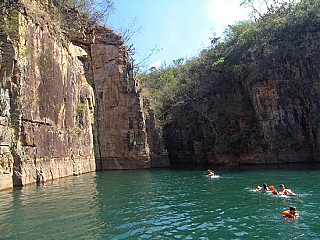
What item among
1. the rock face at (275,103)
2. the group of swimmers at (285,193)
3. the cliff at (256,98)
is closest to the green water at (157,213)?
the group of swimmers at (285,193)

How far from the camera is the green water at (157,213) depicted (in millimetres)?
9250

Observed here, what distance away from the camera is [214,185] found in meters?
19.1

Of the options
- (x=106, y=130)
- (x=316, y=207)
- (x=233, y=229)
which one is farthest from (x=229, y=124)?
(x=233, y=229)

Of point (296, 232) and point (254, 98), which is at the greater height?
point (254, 98)

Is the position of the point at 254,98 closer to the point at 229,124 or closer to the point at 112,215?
the point at 229,124

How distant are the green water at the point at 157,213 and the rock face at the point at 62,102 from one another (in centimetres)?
405

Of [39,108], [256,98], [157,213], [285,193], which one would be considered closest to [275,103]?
[256,98]

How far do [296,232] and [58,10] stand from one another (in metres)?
28.3

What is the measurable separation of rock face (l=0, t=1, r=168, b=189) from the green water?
4.05m

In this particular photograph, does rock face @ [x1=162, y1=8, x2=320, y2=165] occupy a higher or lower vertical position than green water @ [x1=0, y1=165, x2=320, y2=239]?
higher

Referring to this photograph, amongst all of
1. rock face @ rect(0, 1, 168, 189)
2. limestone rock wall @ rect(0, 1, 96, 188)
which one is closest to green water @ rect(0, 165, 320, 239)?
limestone rock wall @ rect(0, 1, 96, 188)

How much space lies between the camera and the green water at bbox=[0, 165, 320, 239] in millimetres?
9250

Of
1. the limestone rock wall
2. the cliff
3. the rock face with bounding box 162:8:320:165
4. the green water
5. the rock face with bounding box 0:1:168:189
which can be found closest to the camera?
the green water

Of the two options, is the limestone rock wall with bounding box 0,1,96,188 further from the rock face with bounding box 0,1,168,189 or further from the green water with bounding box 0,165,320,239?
the green water with bounding box 0,165,320,239
